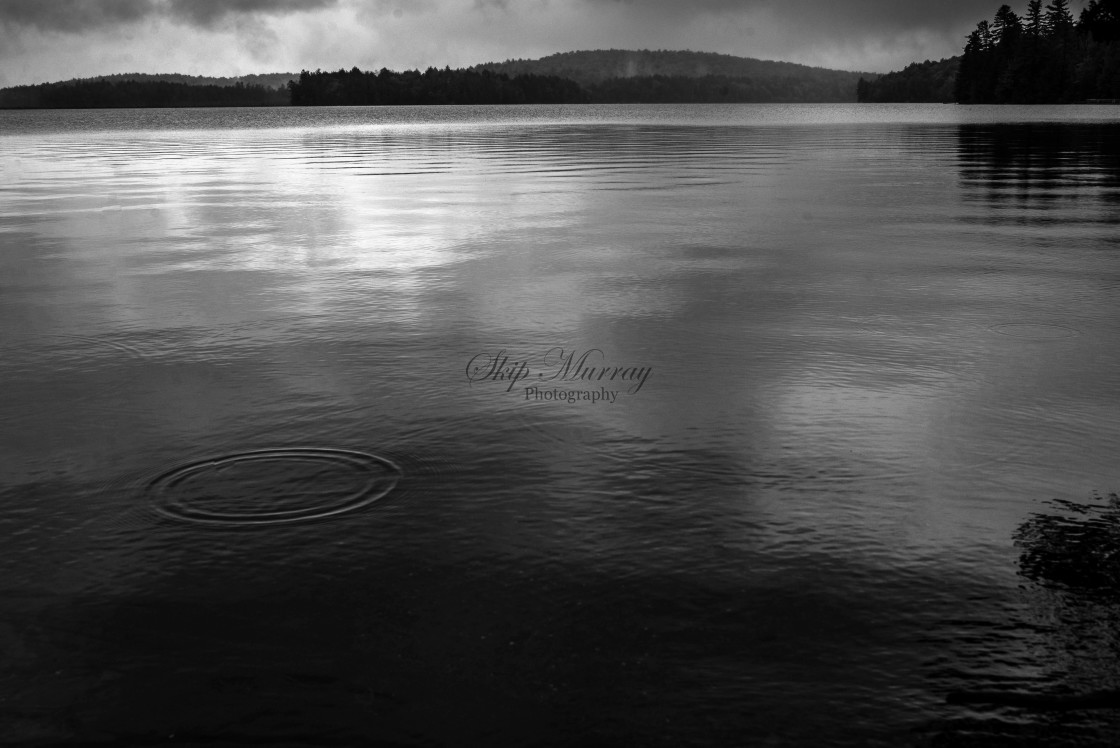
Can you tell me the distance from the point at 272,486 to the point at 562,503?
159 centimetres

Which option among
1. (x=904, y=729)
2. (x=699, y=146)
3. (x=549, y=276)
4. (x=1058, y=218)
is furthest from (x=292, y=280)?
(x=699, y=146)

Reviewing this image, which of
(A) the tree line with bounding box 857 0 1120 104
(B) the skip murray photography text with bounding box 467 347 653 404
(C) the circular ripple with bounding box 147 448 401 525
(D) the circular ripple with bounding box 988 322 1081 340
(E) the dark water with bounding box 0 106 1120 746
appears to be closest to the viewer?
(E) the dark water with bounding box 0 106 1120 746

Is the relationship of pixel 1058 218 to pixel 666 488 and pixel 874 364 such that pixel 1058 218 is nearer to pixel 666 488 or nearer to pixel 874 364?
pixel 874 364

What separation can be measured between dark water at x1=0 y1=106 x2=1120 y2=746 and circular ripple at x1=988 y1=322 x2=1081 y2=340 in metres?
0.09

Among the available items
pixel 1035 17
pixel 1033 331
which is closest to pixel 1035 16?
pixel 1035 17

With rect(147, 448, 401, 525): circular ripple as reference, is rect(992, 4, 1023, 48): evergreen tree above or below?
above

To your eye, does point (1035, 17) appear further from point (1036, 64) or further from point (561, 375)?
point (561, 375)

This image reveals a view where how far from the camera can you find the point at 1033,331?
997 centimetres

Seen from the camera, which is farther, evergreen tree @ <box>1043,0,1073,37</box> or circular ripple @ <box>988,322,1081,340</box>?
evergreen tree @ <box>1043,0,1073,37</box>

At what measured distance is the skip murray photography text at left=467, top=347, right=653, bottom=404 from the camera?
805 centimetres

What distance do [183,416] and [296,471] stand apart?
1.61 metres

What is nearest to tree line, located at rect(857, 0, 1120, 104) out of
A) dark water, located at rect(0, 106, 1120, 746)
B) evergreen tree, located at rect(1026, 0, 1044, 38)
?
evergreen tree, located at rect(1026, 0, 1044, 38)

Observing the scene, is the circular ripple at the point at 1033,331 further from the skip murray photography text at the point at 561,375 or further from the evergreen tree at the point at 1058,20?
the evergreen tree at the point at 1058,20

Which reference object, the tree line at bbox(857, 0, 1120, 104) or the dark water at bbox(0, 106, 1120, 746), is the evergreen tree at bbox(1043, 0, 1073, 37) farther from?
the dark water at bbox(0, 106, 1120, 746)
